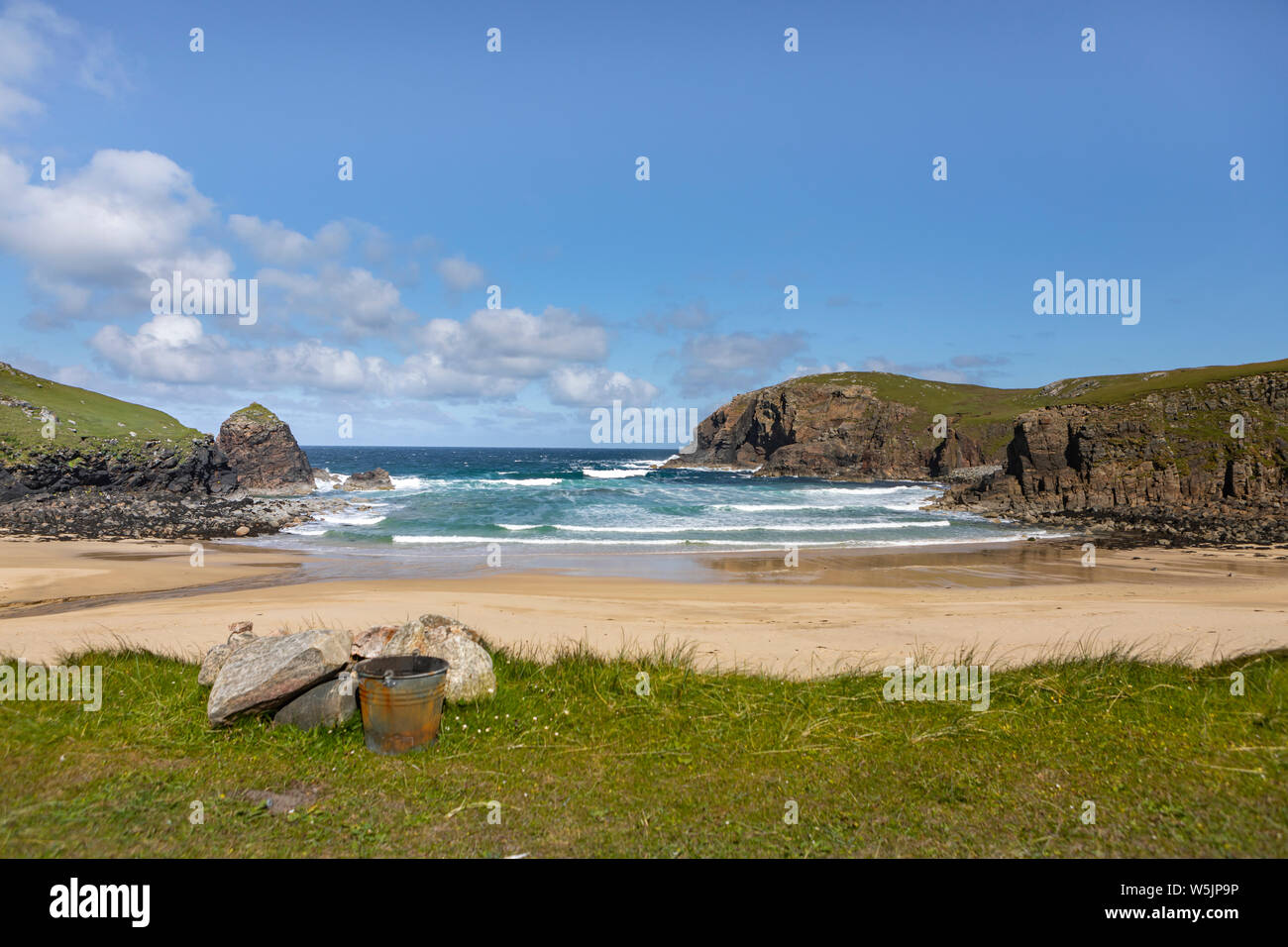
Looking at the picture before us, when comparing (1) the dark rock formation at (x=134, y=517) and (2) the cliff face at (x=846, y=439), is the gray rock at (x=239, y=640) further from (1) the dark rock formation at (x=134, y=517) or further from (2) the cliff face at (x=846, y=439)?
(2) the cliff face at (x=846, y=439)

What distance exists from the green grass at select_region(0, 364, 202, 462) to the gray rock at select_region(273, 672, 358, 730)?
4021 cm

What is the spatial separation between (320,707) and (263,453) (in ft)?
205

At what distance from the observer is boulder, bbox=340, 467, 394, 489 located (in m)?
62.7

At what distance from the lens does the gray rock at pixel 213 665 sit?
7.97 meters

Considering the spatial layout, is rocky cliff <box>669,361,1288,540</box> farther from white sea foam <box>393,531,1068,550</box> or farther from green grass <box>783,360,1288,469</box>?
white sea foam <box>393,531,1068,550</box>

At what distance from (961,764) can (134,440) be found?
48.4 metres

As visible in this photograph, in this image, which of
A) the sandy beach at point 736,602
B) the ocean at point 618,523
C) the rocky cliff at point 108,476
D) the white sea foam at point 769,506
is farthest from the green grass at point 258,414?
the white sea foam at point 769,506

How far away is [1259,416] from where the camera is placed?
42.3m

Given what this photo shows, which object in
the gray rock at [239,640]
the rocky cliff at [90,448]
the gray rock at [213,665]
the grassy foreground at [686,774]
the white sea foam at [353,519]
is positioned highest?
the rocky cliff at [90,448]

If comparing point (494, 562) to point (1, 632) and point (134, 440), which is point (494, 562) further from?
point (134, 440)

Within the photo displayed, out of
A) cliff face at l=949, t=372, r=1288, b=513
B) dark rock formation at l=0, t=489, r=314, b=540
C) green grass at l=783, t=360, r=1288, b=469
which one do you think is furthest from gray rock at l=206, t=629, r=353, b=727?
green grass at l=783, t=360, r=1288, b=469

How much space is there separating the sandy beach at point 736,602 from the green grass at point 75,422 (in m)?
12.8

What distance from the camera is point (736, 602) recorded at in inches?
711
